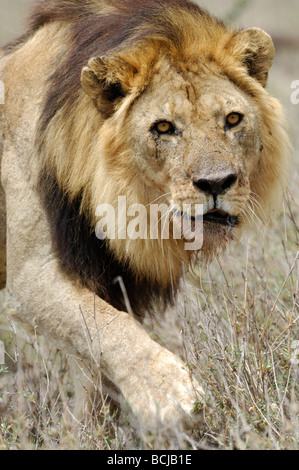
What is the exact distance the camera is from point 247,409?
435cm

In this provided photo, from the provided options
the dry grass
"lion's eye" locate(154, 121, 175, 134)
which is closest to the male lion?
"lion's eye" locate(154, 121, 175, 134)

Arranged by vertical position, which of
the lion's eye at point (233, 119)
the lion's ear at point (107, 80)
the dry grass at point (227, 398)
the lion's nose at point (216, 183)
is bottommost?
the dry grass at point (227, 398)

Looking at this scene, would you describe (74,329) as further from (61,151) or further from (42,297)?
(61,151)

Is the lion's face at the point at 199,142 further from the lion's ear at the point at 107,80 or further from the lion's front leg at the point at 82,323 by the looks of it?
the lion's front leg at the point at 82,323

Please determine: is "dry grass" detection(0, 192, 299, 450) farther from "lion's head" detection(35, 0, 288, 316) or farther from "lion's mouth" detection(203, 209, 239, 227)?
"lion's head" detection(35, 0, 288, 316)

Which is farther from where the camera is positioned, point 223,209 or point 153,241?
point 153,241

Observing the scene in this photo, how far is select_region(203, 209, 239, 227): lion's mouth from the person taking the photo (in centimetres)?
440

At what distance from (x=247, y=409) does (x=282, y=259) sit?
7.61 feet

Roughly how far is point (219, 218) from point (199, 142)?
1.36ft

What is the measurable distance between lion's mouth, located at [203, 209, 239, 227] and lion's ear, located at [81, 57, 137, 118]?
2.69ft

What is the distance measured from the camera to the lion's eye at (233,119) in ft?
14.9

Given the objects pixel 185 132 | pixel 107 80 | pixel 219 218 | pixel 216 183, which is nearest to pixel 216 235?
pixel 219 218

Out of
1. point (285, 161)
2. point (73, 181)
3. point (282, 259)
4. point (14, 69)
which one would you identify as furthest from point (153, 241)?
point (282, 259)

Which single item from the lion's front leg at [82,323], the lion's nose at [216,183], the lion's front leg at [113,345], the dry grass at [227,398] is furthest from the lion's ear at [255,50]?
the lion's front leg at [113,345]
